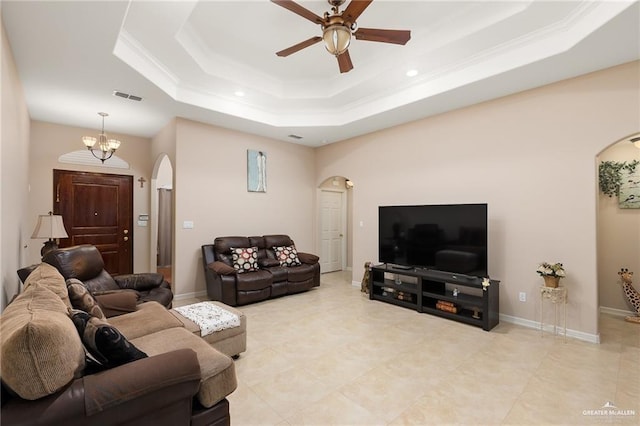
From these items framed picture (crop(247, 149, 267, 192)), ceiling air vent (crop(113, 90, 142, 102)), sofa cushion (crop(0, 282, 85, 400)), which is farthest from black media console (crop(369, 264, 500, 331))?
ceiling air vent (crop(113, 90, 142, 102))

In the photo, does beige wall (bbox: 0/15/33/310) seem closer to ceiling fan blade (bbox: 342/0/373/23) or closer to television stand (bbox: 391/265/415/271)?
ceiling fan blade (bbox: 342/0/373/23)

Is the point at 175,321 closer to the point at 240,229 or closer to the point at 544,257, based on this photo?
the point at 240,229

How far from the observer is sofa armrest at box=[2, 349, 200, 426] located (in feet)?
3.71

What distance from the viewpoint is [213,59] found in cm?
379

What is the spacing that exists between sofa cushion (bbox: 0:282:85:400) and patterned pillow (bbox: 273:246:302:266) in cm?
402

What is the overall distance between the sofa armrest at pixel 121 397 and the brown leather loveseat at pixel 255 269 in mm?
2892

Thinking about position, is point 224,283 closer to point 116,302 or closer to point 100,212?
point 116,302

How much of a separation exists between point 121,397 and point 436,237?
3.90 meters

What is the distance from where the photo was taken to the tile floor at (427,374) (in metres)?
2.07

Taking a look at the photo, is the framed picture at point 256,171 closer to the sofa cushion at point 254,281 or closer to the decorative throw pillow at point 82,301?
the sofa cushion at point 254,281

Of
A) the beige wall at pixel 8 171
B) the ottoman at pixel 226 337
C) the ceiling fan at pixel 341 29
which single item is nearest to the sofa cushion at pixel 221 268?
the ottoman at pixel 226 337

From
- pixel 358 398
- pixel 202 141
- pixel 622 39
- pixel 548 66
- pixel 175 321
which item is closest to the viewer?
pixel 358 398

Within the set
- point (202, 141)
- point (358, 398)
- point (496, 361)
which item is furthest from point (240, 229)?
point (496, 361)

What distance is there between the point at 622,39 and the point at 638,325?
329 centimetres
